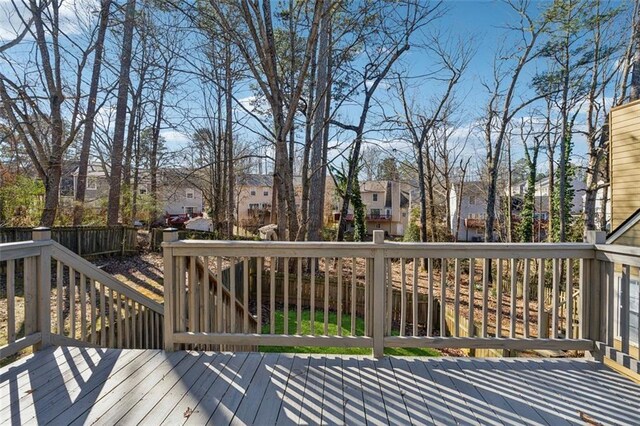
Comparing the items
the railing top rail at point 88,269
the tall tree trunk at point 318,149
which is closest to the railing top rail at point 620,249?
the railing top rail at point 88,269

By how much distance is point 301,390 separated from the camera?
7.10 ft

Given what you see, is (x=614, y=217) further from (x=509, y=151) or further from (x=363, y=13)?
(x=509, y=151)

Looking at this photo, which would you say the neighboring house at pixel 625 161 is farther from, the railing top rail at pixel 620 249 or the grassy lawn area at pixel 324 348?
the grassy lawn area at pixel 324 348

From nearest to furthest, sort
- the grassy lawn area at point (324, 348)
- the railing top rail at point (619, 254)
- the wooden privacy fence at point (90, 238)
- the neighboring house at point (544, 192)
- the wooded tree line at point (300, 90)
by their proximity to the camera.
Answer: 1. the railing top rail at point (619, 254)
2. the wooded tree line at point (300, 90)
3. the grassy lawn area at point (324, 348)
4. the wooden privacy fence at point (90, 238)
5. the neighboring house at point (544, 192)

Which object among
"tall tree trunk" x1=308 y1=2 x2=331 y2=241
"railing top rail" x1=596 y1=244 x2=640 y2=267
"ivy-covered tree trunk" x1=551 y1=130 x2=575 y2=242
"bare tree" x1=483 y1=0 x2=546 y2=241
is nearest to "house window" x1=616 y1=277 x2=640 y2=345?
"railing top rail" x1=596 y1=244 x2=640 y2=267

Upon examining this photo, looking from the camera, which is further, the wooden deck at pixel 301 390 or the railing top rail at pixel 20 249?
the railing top rail at pixel 20 249

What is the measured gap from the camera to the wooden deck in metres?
1.90

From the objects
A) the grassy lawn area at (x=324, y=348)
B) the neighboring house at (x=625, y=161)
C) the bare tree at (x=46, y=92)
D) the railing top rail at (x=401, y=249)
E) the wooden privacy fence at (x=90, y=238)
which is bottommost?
the grassy lawn area at (x=324, y=348)

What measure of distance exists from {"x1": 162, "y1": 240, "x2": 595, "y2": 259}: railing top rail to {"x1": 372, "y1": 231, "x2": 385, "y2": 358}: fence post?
44 mm

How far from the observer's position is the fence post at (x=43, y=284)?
2654 mm

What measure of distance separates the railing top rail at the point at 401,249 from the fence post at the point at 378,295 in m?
0.04

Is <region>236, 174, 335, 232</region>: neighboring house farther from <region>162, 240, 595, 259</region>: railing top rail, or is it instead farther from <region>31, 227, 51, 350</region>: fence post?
<region>162, 240, 595, 259</region>: railing top rail

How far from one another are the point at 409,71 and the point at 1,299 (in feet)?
29.3

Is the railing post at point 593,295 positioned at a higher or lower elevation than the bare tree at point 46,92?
lower
